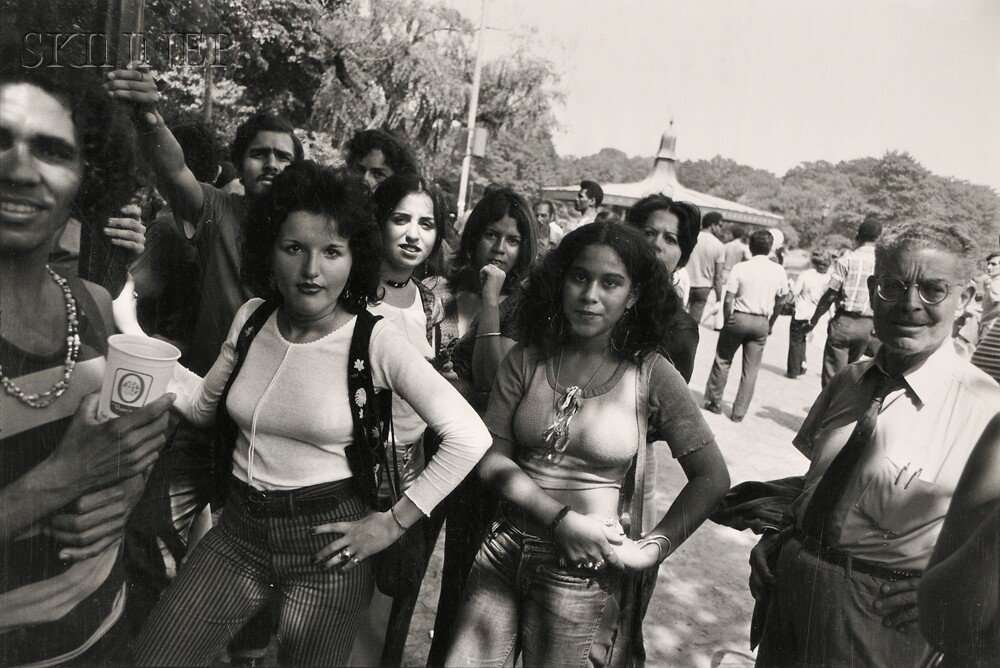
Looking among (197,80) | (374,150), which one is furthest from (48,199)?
(374,150)

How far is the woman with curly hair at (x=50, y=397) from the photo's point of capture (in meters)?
1.53

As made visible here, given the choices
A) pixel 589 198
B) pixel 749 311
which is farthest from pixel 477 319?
pixel 749 311

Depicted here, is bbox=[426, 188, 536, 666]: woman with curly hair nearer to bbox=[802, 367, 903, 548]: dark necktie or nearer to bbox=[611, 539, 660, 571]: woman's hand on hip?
bbox=[611, 539, 660, 571]: woman's hand on hip

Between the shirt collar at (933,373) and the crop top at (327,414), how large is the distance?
108 cm

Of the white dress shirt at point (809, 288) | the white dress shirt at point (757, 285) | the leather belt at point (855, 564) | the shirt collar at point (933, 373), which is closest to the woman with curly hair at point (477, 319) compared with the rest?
the leather belt at point (855, 564)

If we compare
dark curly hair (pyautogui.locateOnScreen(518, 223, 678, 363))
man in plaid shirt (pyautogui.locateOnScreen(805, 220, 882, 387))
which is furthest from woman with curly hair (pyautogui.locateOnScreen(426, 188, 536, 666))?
man in plaid shirt (pyautogui.locateOnScreen(805, 220, 882, 387))

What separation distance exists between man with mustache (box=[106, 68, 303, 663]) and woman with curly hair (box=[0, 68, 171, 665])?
24 cm

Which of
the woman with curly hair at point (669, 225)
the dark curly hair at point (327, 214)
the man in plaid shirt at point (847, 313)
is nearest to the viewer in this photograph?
the dark curly hair at point (327, 214)

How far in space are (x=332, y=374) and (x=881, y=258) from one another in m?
1.43

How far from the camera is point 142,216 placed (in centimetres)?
228

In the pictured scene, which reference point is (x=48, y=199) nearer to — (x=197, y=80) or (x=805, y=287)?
(x=197, y=80)

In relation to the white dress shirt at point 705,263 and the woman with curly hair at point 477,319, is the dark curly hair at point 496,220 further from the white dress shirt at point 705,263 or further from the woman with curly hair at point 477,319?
the white dress shirt at point 705,263

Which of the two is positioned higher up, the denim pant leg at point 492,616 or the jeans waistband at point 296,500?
the jeans waistband at point 296,500

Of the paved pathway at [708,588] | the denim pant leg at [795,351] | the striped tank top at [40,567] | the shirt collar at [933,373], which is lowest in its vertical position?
the paved pathway at [708,588]
